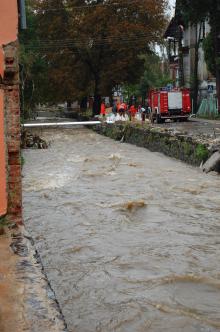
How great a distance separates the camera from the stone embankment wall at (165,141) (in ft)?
64.5

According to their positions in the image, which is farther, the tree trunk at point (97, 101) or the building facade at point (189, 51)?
the building facade at point (189, 51)

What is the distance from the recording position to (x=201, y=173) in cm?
1764

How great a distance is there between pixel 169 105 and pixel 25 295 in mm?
34242

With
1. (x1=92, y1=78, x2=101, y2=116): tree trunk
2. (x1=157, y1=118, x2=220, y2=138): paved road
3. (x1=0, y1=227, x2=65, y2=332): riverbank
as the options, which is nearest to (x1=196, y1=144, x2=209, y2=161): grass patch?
(x1=157, y1=118, x2=220, y2=138): paved road

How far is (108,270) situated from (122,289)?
0.81 metres

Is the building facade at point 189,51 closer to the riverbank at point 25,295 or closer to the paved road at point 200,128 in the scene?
the paved road at point 200,128

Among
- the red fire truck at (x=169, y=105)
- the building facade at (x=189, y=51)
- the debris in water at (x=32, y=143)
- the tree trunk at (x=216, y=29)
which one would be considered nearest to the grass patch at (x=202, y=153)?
the debris in water at (x=32, y=143)

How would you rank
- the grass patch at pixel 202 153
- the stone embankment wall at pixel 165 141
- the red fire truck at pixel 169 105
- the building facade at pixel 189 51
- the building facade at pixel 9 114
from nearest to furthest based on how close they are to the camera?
the building facade at pixel 9 114 < the grass patch at pixel 202 153 < the stone embankment wall at pixel 165 141 < the red fire truck at pixel 169 105 < the building facade at pixel 189 51

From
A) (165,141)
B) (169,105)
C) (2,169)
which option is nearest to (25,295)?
(2,169)

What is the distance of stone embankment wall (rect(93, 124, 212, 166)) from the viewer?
19.7 meters

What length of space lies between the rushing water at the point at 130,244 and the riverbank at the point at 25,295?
2.71 feet

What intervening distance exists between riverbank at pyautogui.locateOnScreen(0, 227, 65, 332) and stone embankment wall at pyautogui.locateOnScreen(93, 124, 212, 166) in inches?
521

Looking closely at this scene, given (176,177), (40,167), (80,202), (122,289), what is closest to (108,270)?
(122,289)

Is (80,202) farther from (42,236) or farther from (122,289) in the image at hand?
(122,289)
